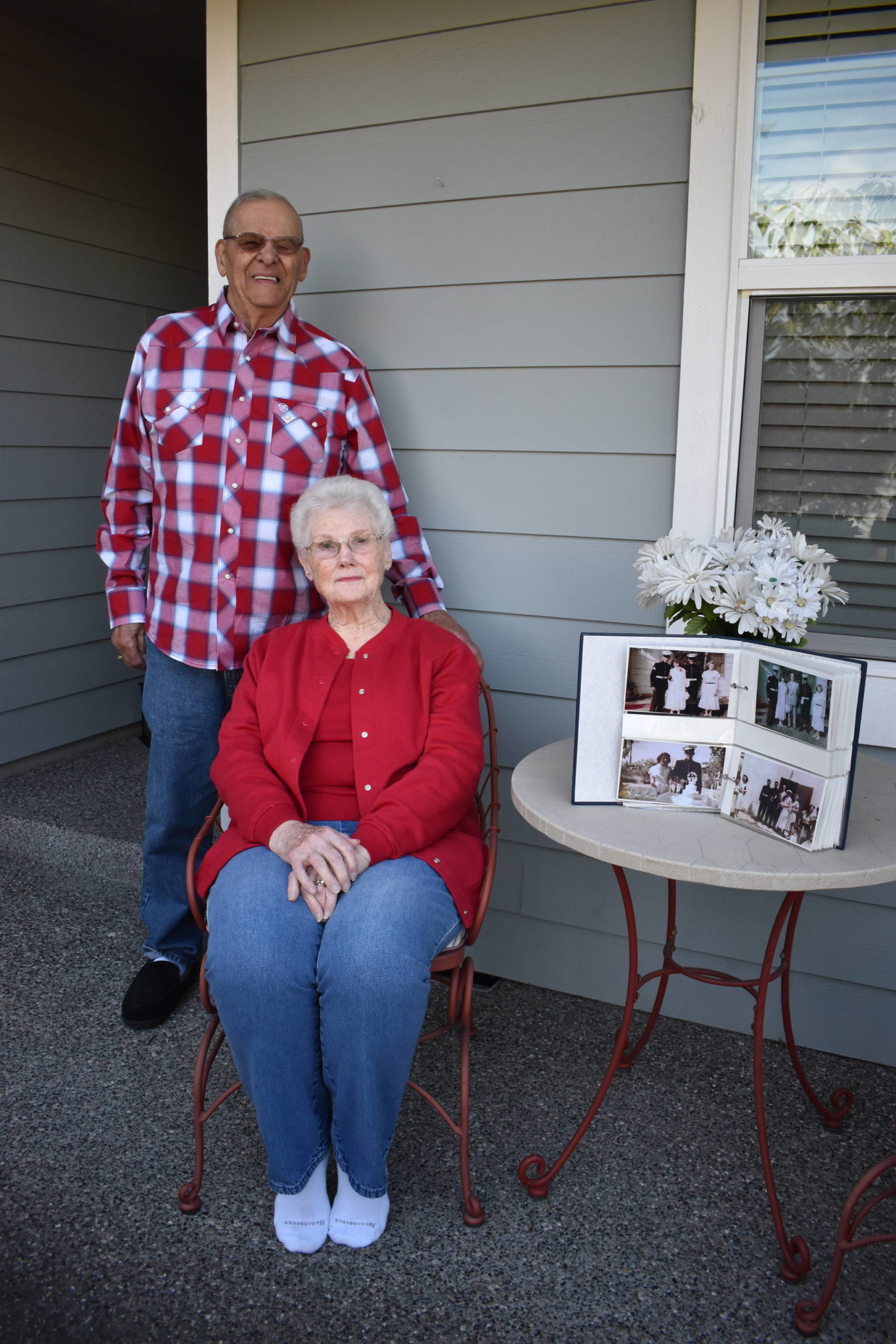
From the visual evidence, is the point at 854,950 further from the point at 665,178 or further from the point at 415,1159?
the point at 665,178

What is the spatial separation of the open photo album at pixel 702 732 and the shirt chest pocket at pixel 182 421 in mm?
1000

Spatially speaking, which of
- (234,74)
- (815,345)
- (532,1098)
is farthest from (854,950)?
(234,74)

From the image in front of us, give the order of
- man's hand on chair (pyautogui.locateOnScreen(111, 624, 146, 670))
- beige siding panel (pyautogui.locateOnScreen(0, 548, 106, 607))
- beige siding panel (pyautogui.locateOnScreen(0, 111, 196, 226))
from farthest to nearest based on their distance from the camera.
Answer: beige siding panel (pyautogui.locateOnScreen(0, 548, 106, 607)), beige siding panel (pyautogui.locateOnScreen(0, 111, 196, 226)), man's hand on chair (pyautogui.locateOnScreen(111, 624, 146, 670))

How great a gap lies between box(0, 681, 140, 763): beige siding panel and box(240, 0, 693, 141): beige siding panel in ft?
7.19

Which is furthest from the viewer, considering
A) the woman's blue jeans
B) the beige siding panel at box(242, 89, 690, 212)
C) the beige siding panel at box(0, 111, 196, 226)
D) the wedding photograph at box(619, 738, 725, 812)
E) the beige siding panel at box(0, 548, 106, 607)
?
the beige siding panel at box(0, 548, 106, 607)

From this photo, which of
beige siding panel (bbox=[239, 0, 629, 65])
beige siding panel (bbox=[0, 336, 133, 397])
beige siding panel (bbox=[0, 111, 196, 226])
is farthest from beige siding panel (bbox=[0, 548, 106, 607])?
beige siding panel (bbox=[239, 0, 629, 65])

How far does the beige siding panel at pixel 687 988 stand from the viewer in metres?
2.18

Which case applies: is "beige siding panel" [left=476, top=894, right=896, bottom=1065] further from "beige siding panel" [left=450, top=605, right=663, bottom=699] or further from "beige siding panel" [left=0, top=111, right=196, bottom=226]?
"beige siding panel" [left=0, top=111, right=196, bottom=226]

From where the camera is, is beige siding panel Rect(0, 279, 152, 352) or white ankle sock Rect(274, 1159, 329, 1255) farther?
beige siding panel Rect(0, 279, 152, 352)

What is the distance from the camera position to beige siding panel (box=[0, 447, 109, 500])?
3.46 m

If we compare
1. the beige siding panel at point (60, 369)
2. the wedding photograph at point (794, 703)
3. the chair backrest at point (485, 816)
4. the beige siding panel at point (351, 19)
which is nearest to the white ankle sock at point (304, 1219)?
the chair backrest at point (485, 816)

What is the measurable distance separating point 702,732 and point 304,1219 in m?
1.04

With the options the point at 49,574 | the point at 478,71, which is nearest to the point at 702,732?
the point at 478,71

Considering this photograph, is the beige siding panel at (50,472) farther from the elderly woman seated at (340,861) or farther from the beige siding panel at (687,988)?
the beige siding panel at (687,988)
